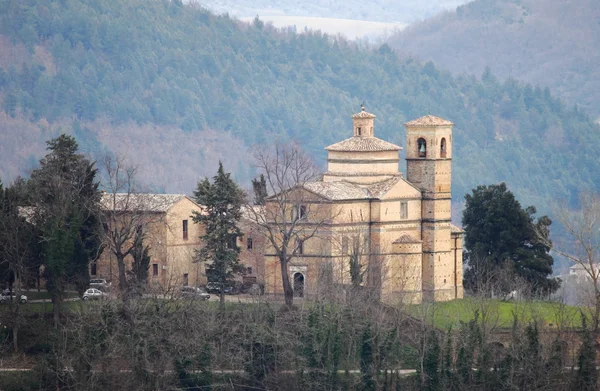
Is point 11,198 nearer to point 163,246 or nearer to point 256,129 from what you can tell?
point 163,246

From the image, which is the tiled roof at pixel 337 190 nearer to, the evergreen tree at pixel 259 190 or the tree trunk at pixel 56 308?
the evergreen tree at pixel 259 190

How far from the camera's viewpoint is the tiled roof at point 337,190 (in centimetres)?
7762

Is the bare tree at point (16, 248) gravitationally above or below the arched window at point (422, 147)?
below

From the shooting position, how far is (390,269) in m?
78.2

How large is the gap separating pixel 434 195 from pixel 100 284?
561 inches

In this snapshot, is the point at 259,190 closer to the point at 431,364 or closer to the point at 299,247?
the point at 299,247

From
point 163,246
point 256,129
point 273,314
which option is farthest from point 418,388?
point 256,129

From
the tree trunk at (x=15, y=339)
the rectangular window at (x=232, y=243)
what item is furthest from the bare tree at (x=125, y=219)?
the tree trunk at (x=15, y=339)

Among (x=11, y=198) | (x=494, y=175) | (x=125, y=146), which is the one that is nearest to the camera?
(x=11, y=198)

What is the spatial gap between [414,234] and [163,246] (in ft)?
33.7

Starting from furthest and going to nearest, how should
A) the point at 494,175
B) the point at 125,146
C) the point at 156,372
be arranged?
the point at 494,175 < the point at 125,146 < the point at 156,372

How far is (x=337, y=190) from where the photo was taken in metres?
78.2

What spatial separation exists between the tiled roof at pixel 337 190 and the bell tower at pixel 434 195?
9.63 feet

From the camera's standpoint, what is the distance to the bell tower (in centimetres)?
7956
